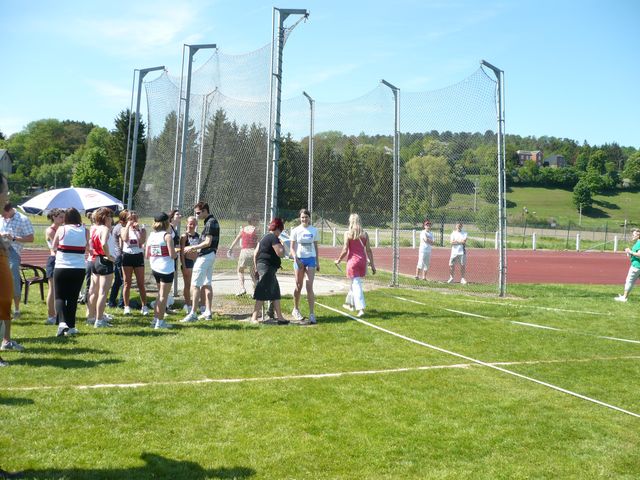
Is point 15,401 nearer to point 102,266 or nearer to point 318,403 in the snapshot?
point 318,403

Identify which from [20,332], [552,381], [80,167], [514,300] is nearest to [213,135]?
[20,332]

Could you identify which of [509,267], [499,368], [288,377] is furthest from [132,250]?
[509,267]

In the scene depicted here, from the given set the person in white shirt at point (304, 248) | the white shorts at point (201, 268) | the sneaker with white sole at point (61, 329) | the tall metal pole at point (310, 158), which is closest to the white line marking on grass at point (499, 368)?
the person in white shirt at point (304, 248)

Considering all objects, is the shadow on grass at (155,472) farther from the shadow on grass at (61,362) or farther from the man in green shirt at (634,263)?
the man in green shirt at (634,263)

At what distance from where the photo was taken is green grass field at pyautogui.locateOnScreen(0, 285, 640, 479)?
14.3 ft

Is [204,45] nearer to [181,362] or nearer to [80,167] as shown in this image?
[181,362]

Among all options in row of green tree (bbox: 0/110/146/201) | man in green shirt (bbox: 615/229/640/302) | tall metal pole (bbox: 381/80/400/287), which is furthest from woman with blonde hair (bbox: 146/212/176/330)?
row of green tree (bbox: 0/110/146/201)

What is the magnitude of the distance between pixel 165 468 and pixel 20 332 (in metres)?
5.33

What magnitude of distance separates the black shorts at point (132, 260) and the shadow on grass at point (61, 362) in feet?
10.7

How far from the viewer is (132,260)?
401 inches

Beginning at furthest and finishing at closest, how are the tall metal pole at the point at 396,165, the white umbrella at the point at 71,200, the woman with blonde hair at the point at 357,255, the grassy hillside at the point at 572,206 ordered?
the grassy hillside at the point at 572,206
the tall metal pole at the point at 396,165
the white umbrella at the point at 71,200
the woman with blonde hair at the point at 357,255

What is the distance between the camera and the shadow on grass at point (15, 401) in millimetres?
5355

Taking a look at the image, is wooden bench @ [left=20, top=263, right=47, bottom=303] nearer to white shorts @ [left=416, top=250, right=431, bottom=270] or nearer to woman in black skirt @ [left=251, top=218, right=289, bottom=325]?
woman in black skirt @ [left=251, top=218, right=289, bottom=325]

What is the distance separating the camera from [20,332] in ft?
27.9
